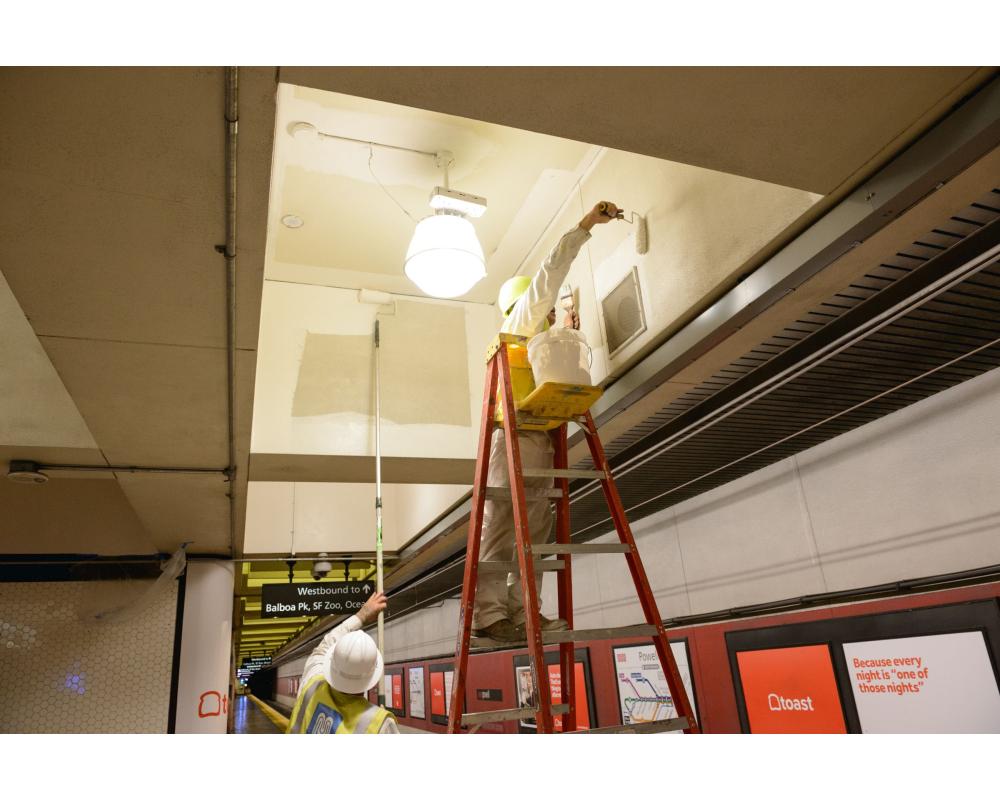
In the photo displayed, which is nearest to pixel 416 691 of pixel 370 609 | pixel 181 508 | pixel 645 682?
pixel 645 682

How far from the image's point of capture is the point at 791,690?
3.75 metres

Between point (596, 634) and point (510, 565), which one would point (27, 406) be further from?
point (596, 634)

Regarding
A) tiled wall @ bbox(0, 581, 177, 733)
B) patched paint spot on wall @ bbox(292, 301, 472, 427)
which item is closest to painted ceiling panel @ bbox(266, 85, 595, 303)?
Answer: patched paint spot on wall @ bbox(292, 301, 472, 427)

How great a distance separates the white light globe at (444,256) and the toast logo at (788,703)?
9.07 feet

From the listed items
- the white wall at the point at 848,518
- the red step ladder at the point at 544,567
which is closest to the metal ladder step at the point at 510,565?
the red step ladder at the point at 544,567

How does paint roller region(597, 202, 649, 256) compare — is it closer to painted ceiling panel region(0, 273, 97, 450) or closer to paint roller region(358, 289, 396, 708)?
paint roller region(358, 289, 396, 708)

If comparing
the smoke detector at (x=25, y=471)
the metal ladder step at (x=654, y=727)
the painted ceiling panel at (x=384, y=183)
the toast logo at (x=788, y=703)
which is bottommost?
the toast logo at (x=788, y=703)

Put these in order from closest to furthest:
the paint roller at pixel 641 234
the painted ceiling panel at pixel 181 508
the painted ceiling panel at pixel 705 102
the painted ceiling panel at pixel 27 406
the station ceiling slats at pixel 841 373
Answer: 1. the painted ceiling panel at pixel 705 102
2. the station ceiling slats at pixel 841 373
3. the paint roller at pixel 641 234
4. the painted ceiling panel at pixel 27 406
5. the painted ceiling panel at pixel 181 508

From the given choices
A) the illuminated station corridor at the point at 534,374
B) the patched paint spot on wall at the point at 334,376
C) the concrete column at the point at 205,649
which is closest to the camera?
the illuminated station corridor at the point at 534,374

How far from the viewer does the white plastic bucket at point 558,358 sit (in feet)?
9.08

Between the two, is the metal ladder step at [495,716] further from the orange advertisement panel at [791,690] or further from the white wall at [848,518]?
the white wall at [848,518]

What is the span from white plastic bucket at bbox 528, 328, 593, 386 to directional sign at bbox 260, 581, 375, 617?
4.05 metres

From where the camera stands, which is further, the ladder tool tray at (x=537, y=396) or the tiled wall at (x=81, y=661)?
the tiled wall at (x=81, y=661)

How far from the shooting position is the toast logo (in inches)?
143
